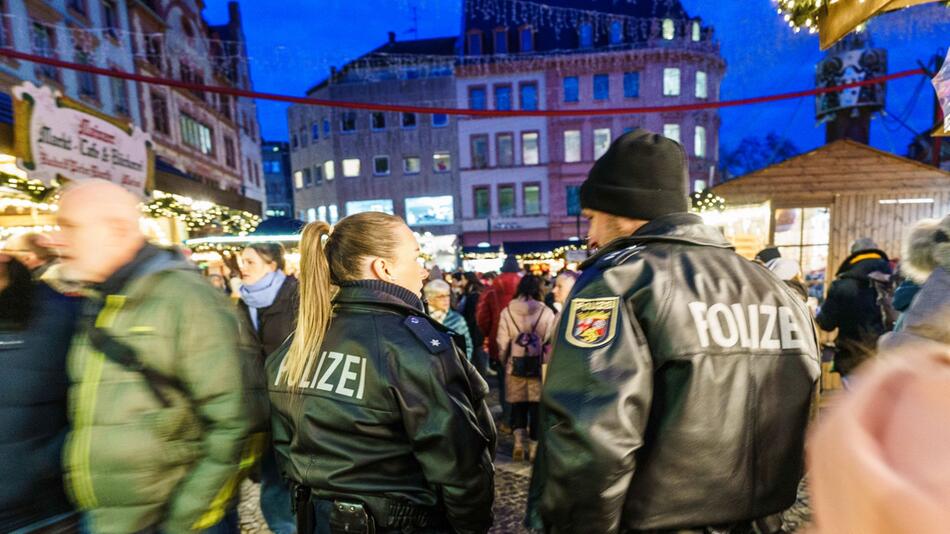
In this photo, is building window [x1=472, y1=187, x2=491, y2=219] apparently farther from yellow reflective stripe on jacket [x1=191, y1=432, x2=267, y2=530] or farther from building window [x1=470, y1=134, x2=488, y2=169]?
yellow reflective stripe on jacket [x1=191, y1=432, x2=267, y2=530]

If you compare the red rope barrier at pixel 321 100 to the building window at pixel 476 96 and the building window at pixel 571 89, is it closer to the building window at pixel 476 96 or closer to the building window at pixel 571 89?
the building window at pixel 571 89

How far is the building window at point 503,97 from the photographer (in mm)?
27141

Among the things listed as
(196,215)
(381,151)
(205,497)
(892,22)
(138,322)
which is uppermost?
(381,151)

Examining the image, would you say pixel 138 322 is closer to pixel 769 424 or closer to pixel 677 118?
pixel 769 424

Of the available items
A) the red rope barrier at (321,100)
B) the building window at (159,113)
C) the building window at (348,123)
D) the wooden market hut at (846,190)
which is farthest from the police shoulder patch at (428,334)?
the building window at (348,123)

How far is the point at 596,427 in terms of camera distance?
1171 mm

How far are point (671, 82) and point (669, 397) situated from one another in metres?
29.1

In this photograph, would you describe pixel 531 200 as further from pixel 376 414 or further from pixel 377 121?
pixel 376 414

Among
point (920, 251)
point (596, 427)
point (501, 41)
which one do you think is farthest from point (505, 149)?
point (596, 427)

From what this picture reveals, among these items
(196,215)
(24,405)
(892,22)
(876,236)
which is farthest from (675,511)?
(196,215)

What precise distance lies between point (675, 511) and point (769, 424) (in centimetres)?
40

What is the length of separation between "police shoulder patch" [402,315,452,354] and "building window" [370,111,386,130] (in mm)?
29214

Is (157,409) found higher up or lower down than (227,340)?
lower down

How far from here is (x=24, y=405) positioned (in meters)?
1.84
